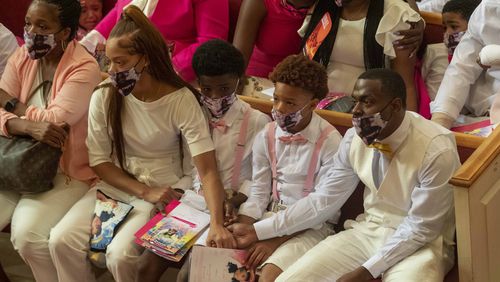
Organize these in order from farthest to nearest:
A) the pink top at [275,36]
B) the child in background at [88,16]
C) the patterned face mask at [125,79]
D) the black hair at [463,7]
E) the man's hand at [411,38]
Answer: the child in background at [88,16]
the pink top at [275,36]
the black hair at [463,7]
the man's hand at [411,38]
the patterned face mask at [125,79]

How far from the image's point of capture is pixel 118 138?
3.20 m

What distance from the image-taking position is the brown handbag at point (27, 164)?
313 centimetres

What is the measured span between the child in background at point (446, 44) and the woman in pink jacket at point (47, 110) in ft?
4.85

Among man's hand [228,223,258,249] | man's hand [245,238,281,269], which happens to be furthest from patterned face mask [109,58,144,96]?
man's hand [245,238,281,269]

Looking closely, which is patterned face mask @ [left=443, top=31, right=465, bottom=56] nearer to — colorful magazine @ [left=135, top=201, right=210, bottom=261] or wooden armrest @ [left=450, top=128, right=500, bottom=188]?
wooden armrest @ [left=450, top=128, right=500, bottom=188]

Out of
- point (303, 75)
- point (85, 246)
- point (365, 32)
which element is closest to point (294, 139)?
point (303, 75)

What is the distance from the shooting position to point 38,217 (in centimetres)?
313

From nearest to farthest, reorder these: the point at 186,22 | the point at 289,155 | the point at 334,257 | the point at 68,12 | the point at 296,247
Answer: the point at 334,257 → the point at 296,247 → the point at 289,155 → the point at 68,12 → the point at 186,22

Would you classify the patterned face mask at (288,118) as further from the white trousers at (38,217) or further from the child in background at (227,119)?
the white trousers at (38,217)

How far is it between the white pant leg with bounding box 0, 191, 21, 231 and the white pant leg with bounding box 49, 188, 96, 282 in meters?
0.24

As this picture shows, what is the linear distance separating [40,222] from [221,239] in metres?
0.75

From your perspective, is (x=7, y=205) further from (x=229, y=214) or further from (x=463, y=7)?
(x=463, y=7)

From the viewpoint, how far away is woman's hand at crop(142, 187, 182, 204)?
312 centimetres

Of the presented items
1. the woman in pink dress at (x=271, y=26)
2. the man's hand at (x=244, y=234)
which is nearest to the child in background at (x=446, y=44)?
the woman in pink dress at (x=271, y=26)
